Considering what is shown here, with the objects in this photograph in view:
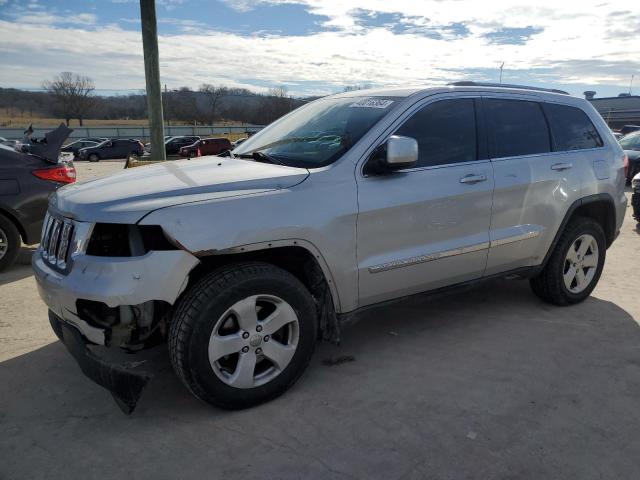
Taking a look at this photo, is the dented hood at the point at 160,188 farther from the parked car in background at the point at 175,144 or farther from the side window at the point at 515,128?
the parked car in background at the point at 175,144

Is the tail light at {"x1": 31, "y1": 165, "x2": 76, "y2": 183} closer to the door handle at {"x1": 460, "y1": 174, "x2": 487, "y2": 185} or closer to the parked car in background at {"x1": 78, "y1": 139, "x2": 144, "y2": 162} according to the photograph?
the door handle at {"x1": 460, "y1": 174, "x2": 487, "y2": 185}

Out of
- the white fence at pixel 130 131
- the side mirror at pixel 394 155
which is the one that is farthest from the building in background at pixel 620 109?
the side mirror at pixel 394 155

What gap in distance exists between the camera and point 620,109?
5738 cm

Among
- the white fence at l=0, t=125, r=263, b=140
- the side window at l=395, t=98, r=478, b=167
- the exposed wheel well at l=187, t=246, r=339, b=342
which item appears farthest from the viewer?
the white fence at l=0, t=125, r=263, b=140

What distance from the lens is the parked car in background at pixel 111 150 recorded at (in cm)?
3503

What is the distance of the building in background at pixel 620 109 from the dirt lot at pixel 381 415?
5788cm

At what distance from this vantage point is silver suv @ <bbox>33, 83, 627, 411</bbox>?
2.75m

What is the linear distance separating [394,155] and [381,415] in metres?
1.52

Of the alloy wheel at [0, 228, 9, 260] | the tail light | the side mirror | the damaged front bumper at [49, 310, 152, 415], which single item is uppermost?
the side mirror

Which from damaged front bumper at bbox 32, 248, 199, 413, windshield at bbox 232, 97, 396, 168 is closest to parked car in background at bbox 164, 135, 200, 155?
windshield at bbox 232, 97, 396, 168

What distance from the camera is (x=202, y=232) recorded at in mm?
2727

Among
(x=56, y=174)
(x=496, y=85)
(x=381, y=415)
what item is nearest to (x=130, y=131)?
(x=56, y=174)

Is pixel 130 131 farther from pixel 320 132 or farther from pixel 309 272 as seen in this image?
pixel 309 272

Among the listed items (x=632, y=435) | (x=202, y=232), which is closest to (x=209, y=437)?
(x=202, y=232)
